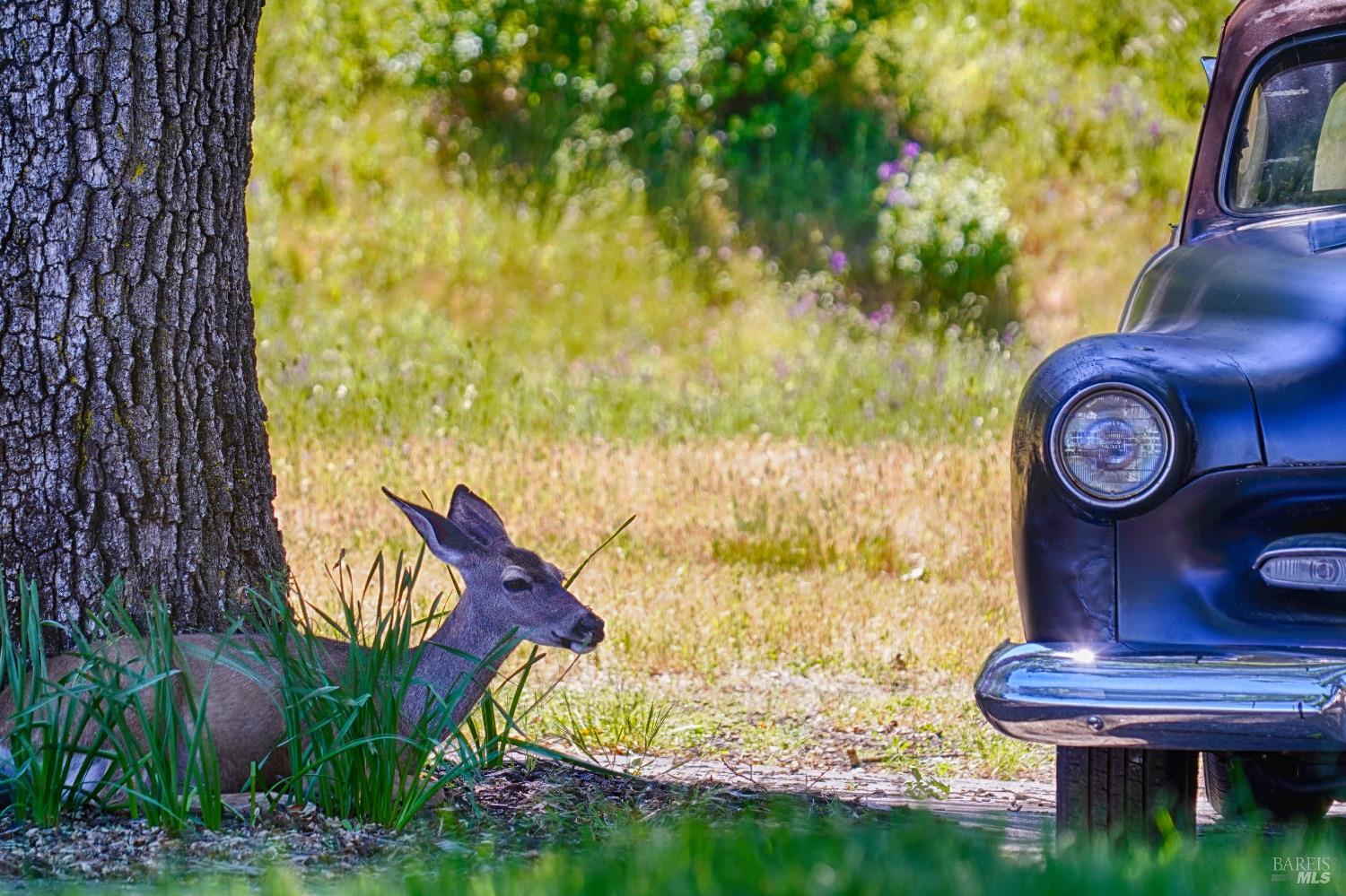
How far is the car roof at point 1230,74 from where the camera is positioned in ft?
16.1

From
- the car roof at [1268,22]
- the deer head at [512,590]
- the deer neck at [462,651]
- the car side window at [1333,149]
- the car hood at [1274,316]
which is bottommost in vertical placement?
the deer neck at [462,651]

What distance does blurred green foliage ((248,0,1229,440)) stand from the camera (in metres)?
12.6

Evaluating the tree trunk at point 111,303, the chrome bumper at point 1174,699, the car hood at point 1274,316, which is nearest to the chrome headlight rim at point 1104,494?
the car hood at point 1274,316

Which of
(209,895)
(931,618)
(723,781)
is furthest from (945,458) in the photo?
(209,895)

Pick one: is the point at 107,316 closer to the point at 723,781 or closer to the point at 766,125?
the point at 723,781

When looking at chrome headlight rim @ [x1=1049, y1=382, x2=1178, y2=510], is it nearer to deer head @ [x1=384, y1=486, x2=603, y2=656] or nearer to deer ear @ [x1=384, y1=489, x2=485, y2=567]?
deer head @ [x1=384, y1=486, x2=603, y2=656]

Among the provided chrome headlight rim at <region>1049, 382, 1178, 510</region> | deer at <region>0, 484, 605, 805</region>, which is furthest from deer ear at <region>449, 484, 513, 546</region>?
chrome headlight rim at <region>1049, 382, 1178, 510</region>

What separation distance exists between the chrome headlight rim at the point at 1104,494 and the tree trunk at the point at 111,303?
225 centimetres

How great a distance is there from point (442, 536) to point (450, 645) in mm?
302

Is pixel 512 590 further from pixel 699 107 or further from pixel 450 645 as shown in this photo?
pixel 699 107

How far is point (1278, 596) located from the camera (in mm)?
3492

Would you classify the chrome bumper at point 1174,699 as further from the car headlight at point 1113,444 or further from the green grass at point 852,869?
the car headlight at point 1113,444

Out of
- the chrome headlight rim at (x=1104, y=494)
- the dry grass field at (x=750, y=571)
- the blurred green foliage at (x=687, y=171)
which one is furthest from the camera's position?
the blurred green foliage at (x=687, y=171)
